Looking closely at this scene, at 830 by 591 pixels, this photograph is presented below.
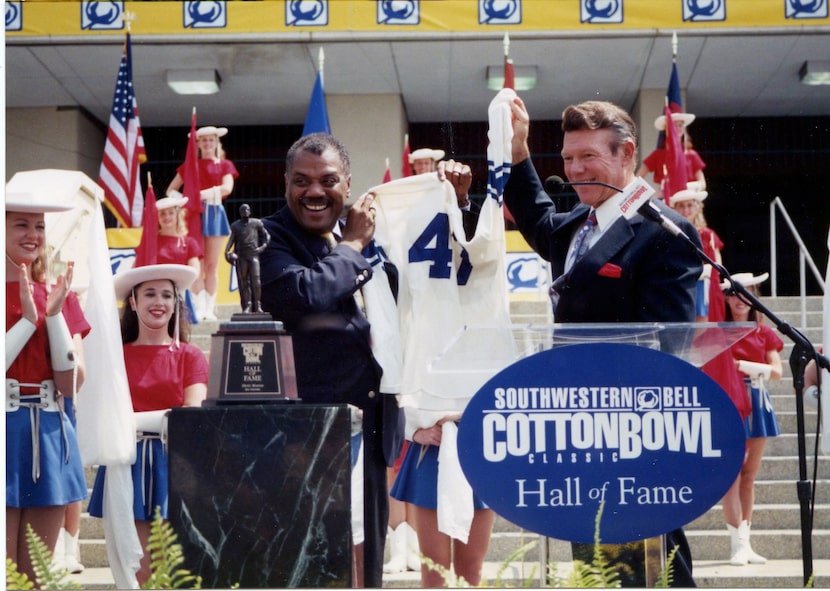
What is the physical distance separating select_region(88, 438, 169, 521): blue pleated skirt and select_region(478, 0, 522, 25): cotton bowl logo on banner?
282 inches

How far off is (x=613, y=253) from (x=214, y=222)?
5.85 metres

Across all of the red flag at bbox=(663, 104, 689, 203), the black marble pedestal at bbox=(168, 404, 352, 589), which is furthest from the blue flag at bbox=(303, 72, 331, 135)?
the black marble pedestal at bbox=(168, 404, 352, 589)

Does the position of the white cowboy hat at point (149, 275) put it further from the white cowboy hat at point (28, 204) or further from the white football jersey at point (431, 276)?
the white football jersey at point (431, 276)

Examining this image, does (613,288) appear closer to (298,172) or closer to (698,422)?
(698,422)

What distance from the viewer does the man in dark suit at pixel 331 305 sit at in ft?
10.8

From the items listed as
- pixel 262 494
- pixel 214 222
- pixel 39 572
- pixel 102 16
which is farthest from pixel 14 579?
pixel 102 16

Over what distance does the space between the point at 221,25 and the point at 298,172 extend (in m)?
8.34

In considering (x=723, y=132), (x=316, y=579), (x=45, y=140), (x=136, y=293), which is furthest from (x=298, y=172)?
(x=723, y=132)

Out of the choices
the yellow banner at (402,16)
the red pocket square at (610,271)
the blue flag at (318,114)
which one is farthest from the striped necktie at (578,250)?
the yellow banner at (402,16)

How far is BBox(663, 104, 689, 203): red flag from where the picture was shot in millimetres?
8156

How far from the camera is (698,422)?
109 inches

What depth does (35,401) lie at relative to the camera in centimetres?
410

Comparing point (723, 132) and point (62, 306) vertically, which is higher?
point (723, 132)

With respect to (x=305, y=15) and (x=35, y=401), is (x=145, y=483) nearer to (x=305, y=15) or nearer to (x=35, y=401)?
(x=35, y=401)
